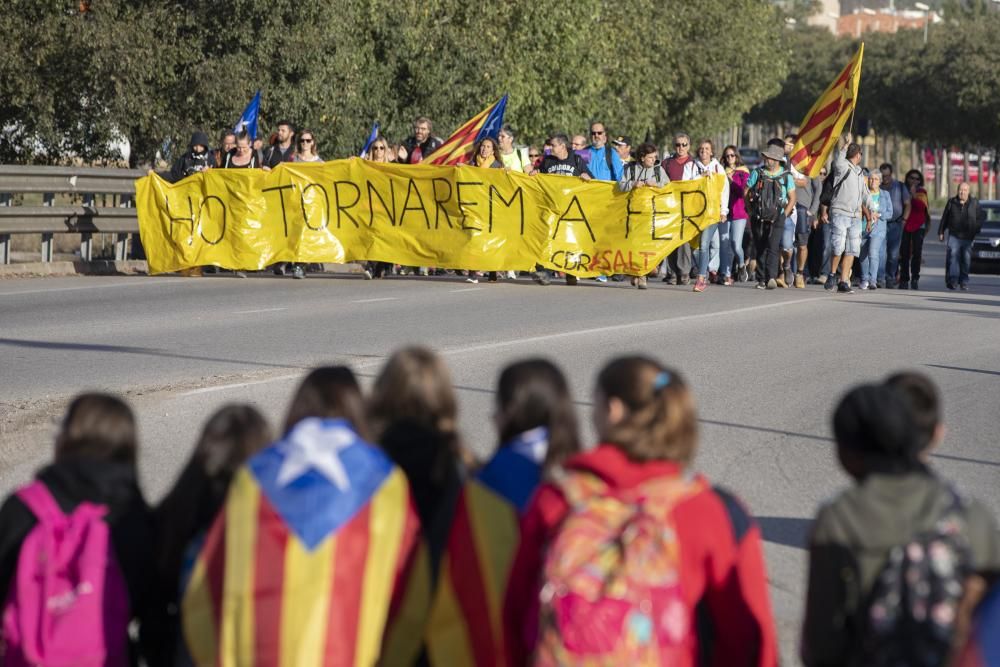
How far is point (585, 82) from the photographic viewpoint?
4016 centimetres

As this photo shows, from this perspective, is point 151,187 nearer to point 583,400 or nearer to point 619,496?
point 583,400

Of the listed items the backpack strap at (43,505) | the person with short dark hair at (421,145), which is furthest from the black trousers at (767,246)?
the backpack strap at (43,505)

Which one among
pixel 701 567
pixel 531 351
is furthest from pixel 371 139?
pixel 701 567

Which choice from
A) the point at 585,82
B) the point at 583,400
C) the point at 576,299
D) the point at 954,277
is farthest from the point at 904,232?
the point at 585,82

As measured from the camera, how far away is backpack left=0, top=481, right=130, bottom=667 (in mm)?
3920

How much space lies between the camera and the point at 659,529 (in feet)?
11.3

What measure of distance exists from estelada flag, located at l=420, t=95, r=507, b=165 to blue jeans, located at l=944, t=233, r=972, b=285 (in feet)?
21.1

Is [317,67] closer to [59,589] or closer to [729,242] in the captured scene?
[729,242]

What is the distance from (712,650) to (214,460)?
1228 mm

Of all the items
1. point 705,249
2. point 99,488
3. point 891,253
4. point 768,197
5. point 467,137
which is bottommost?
point 891,253

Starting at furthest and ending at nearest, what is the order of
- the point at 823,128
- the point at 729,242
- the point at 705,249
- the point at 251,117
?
the point at 251,117 < the point at 823,128 < the point at 729,242 < the point at 705,249

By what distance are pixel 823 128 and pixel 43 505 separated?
19963 millimetres

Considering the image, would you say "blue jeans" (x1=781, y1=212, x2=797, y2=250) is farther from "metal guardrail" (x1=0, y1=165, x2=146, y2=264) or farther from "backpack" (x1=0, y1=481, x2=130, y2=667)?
"backpack" (x1=0, y1=481, x2=130, y2=667)

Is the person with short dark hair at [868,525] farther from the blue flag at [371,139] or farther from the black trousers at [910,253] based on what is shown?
the black trousers at [910,253]
